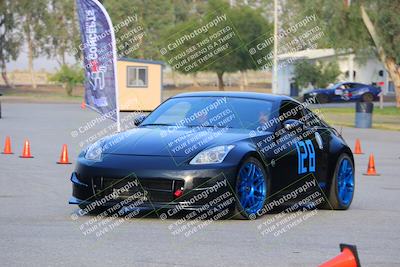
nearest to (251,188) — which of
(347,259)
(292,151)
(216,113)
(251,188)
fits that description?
(251,188)

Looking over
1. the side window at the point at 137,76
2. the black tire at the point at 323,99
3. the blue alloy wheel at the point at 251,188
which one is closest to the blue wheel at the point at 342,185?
the blue alloy wheel at the point at 251,188

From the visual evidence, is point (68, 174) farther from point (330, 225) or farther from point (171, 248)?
point (171, 248)

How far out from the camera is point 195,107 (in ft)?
36.6

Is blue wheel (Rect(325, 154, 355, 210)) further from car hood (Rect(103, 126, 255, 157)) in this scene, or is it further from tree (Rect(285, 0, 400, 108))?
tree (Rect(285, 0, 400, 108))

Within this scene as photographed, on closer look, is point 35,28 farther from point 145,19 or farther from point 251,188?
point 251,188

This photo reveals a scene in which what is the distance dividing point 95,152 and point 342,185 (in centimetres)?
332

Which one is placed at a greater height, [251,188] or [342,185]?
[251,188]

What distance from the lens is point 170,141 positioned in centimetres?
1009

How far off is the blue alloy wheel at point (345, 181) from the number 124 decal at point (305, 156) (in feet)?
1.99

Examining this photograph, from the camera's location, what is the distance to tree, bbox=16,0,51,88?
102250mm

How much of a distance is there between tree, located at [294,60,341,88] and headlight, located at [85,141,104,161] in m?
60.4

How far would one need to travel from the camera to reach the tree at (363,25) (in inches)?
1970

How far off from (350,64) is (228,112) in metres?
64.9

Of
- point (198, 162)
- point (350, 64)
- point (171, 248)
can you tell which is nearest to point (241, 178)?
point (198, 162)
